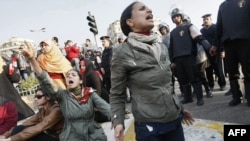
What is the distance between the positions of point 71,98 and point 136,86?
1.70 meters

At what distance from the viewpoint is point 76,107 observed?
3.73m

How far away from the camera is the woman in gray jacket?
2.16 metres

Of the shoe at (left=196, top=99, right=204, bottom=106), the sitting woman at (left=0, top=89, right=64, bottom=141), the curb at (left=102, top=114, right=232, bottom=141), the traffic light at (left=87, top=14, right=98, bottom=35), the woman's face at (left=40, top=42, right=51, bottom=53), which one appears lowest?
the shoe at (left=196, top=99, right=204, bottom=106)

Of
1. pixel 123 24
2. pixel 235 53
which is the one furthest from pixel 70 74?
pixel 235 53

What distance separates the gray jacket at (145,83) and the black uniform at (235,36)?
2956mm

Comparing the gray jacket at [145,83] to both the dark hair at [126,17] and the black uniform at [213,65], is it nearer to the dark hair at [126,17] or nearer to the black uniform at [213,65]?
the dark hair at [126,17]

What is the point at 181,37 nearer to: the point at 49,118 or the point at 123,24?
the point at 49,118

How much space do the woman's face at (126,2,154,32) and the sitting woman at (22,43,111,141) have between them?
171cm

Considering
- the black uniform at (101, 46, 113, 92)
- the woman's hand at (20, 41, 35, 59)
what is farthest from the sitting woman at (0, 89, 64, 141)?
the black uniform at (101, 46, 113, 92)

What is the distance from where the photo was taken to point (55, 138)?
4035 millimetres

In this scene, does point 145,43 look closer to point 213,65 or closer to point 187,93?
point 187,93

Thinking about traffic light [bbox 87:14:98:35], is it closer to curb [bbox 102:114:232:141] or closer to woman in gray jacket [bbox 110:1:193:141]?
curb [bbox 102:114:232:141]

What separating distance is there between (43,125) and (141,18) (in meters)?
2.27

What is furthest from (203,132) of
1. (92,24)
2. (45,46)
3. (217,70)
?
(92,24)
